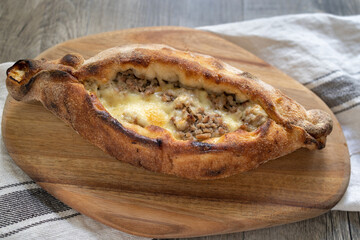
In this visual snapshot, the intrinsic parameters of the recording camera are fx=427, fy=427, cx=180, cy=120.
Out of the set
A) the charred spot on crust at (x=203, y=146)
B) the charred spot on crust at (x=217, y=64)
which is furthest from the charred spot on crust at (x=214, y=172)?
the charred spot on crust at (x=217, y=64)

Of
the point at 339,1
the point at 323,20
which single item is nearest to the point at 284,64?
the point at 323,20

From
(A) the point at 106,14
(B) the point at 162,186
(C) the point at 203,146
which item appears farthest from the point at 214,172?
(A) the point at 106,14

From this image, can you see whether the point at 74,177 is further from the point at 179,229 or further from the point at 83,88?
the point at 179,229

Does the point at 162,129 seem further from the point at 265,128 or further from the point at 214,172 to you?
the point at 265,128

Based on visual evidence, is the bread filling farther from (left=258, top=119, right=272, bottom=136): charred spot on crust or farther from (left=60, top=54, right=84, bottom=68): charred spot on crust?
(left=60, top=54, right=84, bottom=68): charred spot on crust

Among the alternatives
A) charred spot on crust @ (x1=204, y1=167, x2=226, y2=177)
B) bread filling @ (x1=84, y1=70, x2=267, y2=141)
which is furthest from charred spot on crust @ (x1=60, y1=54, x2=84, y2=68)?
charred spot on crust @ (x1=204, y1=167, x2=226, y2=177)

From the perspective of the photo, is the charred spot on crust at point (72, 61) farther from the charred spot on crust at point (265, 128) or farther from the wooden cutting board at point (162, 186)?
the charred spot on crust at point (265, 128)
